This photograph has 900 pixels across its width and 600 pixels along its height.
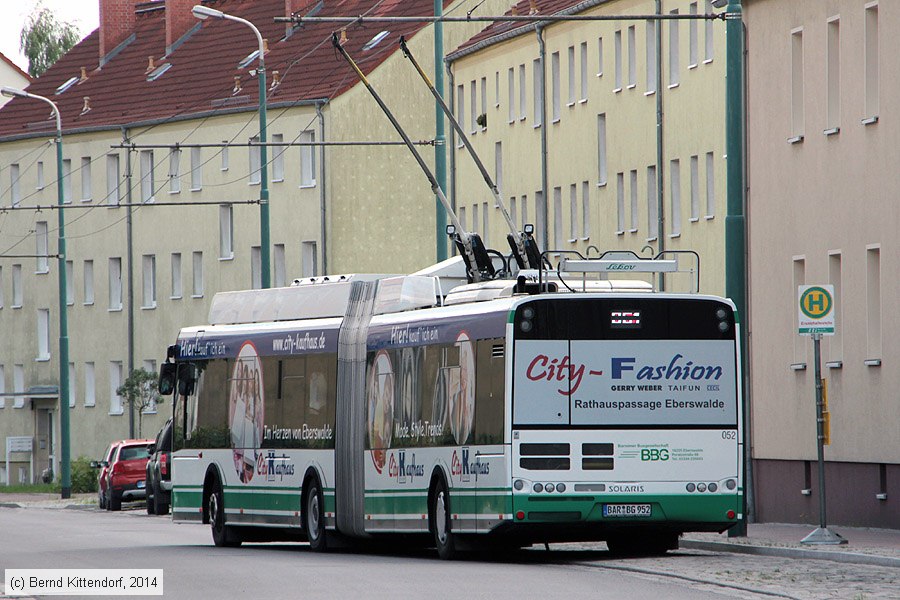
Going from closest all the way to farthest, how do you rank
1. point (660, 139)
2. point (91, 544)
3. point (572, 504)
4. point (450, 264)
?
point (572, 504), point (450, 264), point (91, 544), point (660, 139)

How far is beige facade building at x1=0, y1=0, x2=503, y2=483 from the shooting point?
236 ft

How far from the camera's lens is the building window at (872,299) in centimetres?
3073

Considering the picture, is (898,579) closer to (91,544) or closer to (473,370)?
(473,370)

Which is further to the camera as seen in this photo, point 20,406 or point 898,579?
point 20,406

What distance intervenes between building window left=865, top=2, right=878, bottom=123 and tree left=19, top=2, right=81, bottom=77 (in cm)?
7154

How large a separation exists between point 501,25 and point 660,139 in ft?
42.4

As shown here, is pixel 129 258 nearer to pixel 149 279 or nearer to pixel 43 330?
pixel 149 279

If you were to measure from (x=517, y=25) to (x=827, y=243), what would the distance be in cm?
2913

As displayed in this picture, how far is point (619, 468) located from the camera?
2197 cm

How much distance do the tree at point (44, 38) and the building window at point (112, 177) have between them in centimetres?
1892

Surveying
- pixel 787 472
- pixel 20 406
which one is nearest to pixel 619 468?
pixel 787 472

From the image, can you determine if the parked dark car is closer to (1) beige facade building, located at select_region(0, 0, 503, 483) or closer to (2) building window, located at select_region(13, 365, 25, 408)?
(1) beige facade building, located at select_region(0, 0, 503, 483)

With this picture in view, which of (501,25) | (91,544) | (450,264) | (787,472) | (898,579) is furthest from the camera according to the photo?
(501,25)

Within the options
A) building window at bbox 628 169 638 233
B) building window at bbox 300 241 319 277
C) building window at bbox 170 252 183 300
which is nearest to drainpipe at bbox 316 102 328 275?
building window at bbox 300 241 319 277
